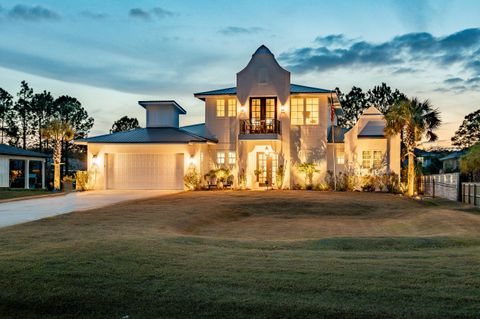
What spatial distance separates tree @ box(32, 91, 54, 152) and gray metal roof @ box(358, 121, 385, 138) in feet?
136

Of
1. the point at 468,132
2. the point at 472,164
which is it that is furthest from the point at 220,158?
the point at 468,132

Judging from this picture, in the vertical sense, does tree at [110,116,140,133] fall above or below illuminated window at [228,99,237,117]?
above

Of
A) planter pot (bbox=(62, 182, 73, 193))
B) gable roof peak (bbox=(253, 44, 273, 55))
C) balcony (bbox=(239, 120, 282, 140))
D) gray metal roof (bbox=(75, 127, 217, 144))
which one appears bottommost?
planter pot (bbox=(62, 182, 73, 193))

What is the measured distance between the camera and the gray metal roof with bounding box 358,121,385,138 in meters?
32.9

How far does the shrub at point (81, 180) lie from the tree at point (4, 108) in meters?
31.9

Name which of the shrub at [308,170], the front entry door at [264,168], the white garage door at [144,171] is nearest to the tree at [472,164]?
the shrub at [308,170]

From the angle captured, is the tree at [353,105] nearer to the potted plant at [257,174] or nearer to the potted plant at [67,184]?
the potted plant at [257,174]

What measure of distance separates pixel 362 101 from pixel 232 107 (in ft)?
106

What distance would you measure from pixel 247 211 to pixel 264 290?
1449 cm

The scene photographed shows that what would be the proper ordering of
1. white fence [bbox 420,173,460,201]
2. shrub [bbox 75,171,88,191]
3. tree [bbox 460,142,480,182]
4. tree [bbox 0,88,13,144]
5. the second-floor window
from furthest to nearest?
tree [bbox 0,88,13,144], the second-floor window, shrub [bbox 75,171,88,191], white fence [bbox 420,173,460,201], tree [bbox 460,142,480,182]

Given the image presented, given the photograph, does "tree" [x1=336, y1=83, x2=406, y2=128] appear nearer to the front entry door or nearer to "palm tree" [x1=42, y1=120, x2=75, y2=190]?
the front entry door

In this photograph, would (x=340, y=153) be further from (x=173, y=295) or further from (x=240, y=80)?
(x=173, y=295)

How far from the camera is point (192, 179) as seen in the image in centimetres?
3222

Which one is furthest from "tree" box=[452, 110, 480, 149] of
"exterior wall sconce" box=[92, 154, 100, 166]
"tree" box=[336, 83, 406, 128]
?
"exterior wall sconce" box=[92, 154, 100, 166]
